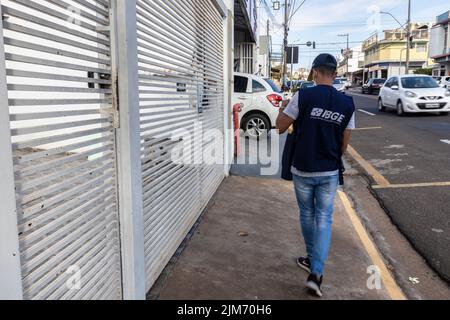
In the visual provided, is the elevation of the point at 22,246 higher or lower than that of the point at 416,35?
lower

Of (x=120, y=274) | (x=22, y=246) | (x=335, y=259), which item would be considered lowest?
(x=335, y=259)

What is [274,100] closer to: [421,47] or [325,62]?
[325,62]

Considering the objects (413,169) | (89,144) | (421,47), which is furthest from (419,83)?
(421,47)

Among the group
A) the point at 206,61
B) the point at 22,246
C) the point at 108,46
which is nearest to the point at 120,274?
the point at 22,246

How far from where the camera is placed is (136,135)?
2729 mm

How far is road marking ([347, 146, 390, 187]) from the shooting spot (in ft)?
23.0

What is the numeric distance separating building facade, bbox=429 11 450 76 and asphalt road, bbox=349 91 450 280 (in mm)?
35982

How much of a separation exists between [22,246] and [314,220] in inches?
93.3

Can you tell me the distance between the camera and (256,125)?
11492mm

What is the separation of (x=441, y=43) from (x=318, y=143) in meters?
50.7

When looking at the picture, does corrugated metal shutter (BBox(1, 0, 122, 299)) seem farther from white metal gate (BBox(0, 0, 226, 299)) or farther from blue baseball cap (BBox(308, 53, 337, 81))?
blue baseball cap (BBox(308, 53, 337, 81))

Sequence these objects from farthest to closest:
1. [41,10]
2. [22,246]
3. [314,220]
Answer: [314,220] < [41,10] < [22,246]

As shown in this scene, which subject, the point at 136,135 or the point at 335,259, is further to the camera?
the point at 335,259
